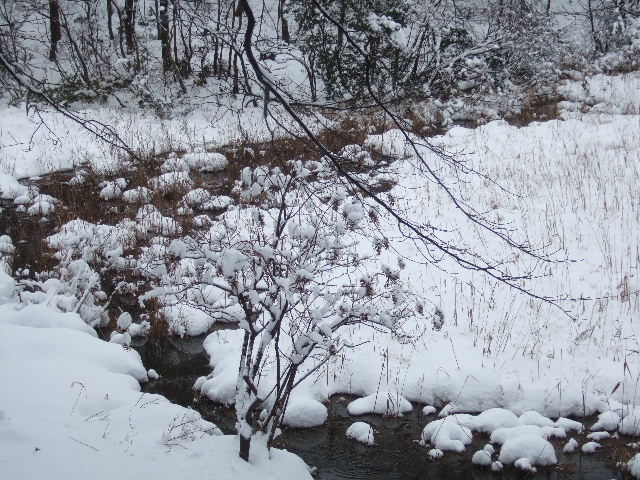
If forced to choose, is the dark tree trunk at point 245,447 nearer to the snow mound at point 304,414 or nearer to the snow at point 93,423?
the snow at point 93,423

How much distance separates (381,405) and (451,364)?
843 mm

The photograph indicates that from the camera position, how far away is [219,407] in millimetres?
4238

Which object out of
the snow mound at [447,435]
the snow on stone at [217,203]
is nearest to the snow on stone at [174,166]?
the snow on stone at [217,203]

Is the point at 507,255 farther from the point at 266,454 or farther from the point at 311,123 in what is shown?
the point at 311,123

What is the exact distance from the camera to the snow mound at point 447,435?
12.4 ft

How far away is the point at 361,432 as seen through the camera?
3.92m

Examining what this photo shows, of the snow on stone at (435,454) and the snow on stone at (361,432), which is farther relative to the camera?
the snow on stone at (361,432)

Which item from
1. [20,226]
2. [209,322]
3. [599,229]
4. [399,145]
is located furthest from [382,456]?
[399,145]

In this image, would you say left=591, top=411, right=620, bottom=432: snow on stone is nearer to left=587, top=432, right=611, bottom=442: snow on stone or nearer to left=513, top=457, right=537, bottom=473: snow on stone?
left=587, top=432, right=611, bottom=442: snow on stone

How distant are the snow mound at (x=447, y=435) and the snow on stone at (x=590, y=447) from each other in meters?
0.78

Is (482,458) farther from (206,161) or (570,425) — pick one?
(206,161)

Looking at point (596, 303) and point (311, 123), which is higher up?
point (311, 123)

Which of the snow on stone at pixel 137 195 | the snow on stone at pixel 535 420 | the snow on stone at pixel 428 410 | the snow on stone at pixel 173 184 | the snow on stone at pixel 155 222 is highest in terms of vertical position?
the snow on stone at pixel 173 184

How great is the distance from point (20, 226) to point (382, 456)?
6548 mm
